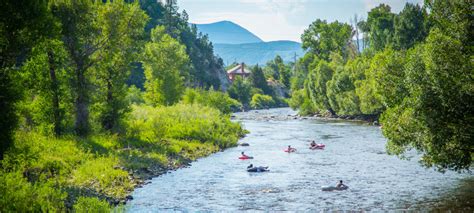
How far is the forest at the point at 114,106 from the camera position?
26.5 meters

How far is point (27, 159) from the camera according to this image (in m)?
28.3

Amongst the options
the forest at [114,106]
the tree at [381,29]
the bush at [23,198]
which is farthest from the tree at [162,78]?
the bush at [23,198]

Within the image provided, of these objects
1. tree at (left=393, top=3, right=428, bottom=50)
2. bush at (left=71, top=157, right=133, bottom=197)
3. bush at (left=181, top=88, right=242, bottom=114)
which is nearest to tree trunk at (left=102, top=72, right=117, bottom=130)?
bush at (left=71, top=157, right=133, bottom=197)

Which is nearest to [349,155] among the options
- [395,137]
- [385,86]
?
[385,86]

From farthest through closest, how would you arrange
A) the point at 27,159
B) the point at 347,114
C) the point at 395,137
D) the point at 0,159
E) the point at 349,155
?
the point at 347,114
the point at 349,155
the point at 395,137
the point at 27,159
the point at 0,159

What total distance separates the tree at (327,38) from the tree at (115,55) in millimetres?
86108

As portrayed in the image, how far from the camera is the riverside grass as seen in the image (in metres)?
22.2

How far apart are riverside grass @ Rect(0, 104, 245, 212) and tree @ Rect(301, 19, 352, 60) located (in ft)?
244

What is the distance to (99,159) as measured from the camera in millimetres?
38250

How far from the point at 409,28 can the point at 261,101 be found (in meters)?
79.0

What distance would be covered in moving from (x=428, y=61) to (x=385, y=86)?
29.8 ft

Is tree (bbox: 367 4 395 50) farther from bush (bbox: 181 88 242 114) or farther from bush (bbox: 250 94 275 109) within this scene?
bush (bbox: 250 94 275 109)

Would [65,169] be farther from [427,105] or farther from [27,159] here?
[427,105]

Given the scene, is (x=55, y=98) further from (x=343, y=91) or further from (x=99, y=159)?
(x=343, y=91)
